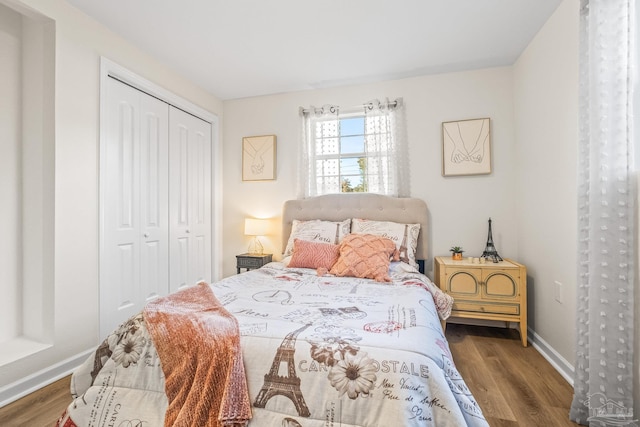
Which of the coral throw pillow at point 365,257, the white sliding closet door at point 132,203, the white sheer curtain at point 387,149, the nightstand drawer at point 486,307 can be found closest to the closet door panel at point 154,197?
the white sliding closet door at point 132,203

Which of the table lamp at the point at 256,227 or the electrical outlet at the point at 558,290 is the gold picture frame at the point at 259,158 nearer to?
the table lamp at the point at 256,227

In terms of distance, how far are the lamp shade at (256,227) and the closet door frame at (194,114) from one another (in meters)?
0.51

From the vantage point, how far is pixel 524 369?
7.00 feet

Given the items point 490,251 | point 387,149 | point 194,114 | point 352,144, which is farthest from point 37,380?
point 490,251

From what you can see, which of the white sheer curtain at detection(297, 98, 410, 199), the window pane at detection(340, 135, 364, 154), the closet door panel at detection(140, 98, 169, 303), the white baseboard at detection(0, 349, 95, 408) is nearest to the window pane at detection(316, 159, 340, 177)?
the white sheer curtain at detection(297, 98, 410, 199)

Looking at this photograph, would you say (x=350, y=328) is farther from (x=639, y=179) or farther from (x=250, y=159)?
(x=250, y=159)

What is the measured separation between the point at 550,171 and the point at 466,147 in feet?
2.89

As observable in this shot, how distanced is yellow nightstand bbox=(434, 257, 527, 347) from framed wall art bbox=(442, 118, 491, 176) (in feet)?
3.15

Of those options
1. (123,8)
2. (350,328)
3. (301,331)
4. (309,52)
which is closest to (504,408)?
(350,328)

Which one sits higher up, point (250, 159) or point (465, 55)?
point (465, 55)

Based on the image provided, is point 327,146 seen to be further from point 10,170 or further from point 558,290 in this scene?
point 10,170

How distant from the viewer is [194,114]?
3.43 metres

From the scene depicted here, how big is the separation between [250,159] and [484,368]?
3.09 m

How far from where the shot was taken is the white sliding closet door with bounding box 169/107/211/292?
3150 millimetres
